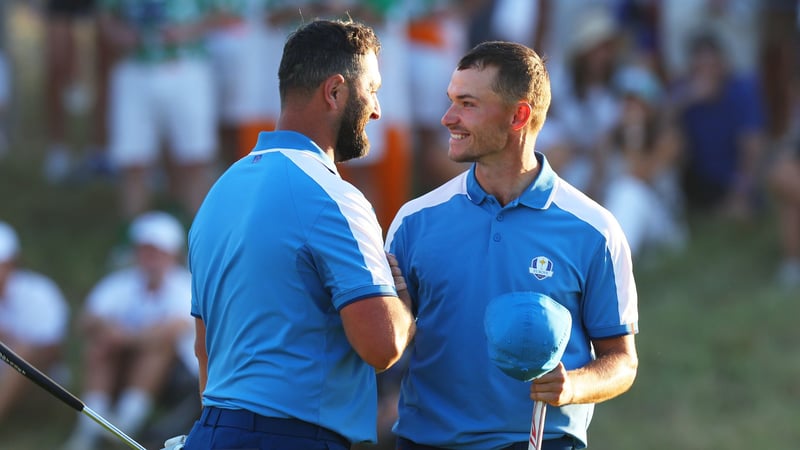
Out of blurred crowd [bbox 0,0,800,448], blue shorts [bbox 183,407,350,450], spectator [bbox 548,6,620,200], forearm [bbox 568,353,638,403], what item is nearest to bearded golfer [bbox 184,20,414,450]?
blue shorts [bbox 183,407,350,450]

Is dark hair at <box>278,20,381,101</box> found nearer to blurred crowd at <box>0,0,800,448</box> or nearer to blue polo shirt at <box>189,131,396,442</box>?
blue polo shirt at <box>189,131,396,442</box>

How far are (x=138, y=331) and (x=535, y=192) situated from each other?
5072 mm

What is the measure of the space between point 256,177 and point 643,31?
7.97m

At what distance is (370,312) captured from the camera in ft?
12.6

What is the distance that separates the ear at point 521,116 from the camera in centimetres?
427

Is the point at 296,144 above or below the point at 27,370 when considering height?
above

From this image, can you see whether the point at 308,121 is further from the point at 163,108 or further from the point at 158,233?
the point at 163,108

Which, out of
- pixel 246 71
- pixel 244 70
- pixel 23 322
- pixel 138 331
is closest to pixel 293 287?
pixel 138 331

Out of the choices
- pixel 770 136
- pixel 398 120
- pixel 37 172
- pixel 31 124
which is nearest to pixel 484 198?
pixel 398 120

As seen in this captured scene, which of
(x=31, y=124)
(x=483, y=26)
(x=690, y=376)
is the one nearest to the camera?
(x=690, y=376)

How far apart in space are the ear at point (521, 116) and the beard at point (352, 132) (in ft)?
1.63

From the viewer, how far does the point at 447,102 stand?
989 centimetres

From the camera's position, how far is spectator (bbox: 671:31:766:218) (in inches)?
419

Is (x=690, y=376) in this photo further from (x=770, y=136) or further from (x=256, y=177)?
(x=256, y=177)
